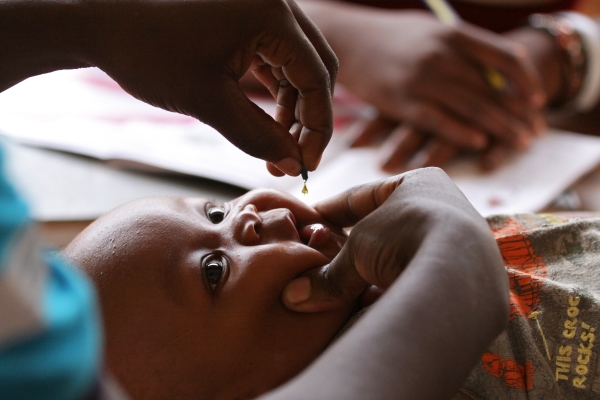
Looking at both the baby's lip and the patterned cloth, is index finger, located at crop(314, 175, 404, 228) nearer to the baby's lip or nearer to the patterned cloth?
the baby's lip

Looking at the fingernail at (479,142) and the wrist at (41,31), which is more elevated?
the wrist at (41,31)

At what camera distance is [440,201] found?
0.60m

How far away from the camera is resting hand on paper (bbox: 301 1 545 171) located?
4.74ft

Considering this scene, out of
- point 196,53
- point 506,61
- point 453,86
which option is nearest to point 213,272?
point 196,53

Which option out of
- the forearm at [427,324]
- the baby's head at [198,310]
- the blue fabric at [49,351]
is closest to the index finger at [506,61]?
the baby's head at [198,310]

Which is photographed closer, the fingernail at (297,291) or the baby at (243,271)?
the baby at (243,271)

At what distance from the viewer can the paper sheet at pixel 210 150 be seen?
51.1 inches

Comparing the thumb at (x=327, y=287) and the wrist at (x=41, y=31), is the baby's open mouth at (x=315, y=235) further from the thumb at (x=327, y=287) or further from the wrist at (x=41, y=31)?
the wrist at (x=41, y=31)

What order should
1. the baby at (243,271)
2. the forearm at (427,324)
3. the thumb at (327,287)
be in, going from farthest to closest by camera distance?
the thumb at (327,287) < the baby at (243,271) < the forearm at (427,324)

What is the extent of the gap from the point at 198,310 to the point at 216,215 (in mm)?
192

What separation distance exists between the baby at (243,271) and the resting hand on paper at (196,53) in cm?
12

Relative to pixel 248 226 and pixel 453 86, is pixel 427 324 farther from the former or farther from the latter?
pixel 453 86

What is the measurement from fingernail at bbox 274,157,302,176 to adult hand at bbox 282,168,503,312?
0.10 m

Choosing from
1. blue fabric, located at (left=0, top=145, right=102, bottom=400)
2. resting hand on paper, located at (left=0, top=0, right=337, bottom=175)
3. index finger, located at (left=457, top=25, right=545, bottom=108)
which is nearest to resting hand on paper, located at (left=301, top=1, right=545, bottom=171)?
index finger, located at (left=457, top=25, right=545, bottom=108)
